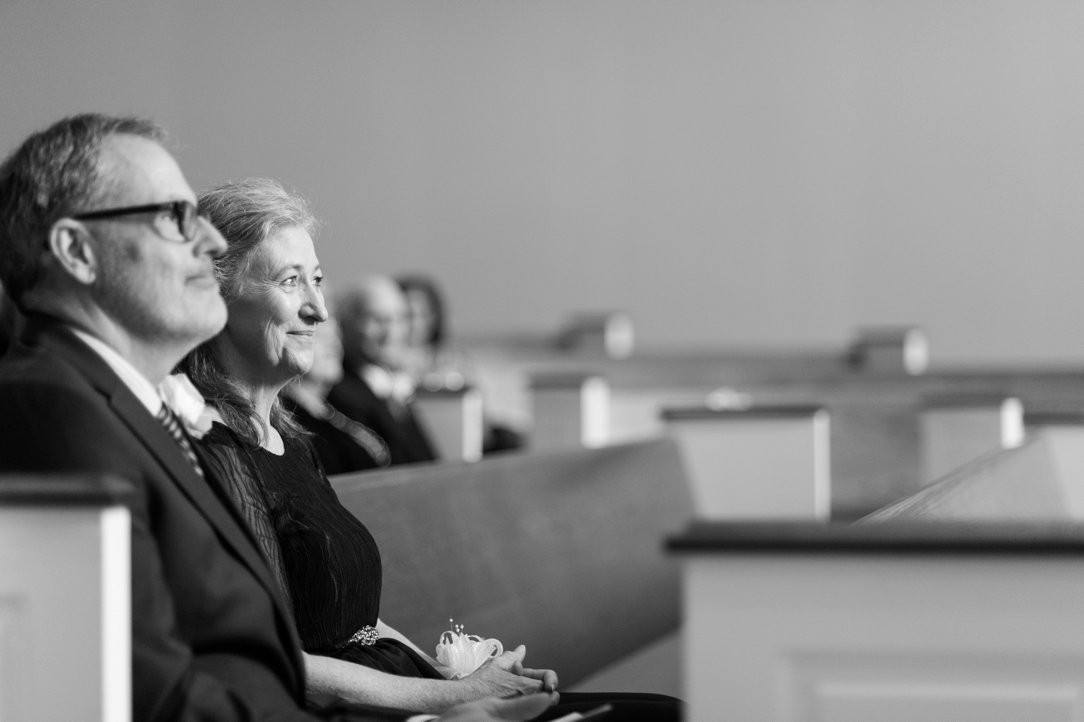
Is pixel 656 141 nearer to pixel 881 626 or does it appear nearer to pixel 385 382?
pixel 385 382

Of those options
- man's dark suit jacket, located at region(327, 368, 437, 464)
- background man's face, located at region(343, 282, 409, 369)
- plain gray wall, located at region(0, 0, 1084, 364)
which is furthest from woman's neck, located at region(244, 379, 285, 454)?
plain gray wall, located at region(0, 0, 1084, 364)

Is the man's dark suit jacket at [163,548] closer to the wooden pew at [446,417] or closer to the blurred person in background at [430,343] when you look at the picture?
the wooden pew at [446,417]

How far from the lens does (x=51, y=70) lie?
11891 mm

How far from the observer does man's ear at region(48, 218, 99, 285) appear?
1.72 meters

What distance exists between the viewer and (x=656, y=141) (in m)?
12.0

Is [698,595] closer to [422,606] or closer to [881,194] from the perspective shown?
[422,606]

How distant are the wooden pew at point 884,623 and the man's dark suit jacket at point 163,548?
498 mm

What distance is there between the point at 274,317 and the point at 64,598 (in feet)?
2.68

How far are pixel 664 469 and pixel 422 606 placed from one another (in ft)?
7.51

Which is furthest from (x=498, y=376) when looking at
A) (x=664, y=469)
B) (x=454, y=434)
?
(x=664, y=469)

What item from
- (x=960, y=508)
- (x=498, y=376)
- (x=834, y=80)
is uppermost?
(x=834, y=80)

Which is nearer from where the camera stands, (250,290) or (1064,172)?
(250,290)

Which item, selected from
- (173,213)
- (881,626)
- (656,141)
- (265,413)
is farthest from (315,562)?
(656,141)

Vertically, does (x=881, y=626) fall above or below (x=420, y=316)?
above
